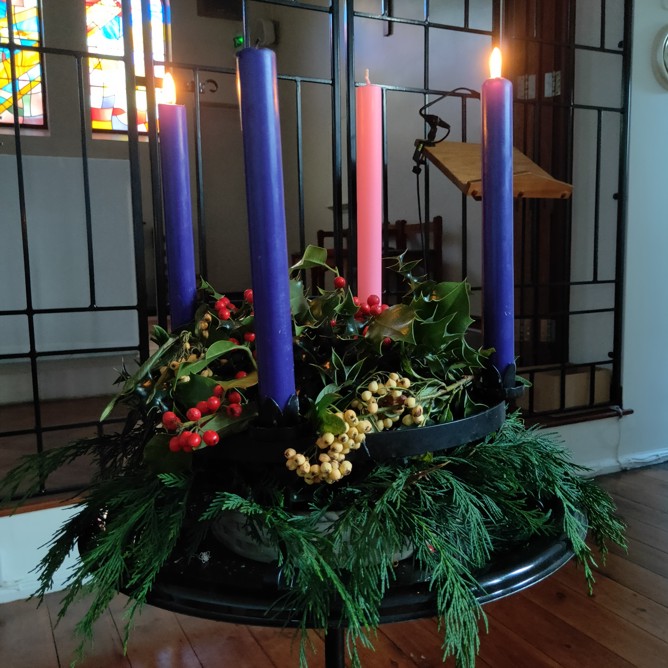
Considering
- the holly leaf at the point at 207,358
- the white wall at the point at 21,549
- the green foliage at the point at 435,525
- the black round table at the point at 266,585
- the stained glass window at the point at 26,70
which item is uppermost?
the stained glass window at the point at 26,70

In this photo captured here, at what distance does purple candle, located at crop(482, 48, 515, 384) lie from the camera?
0.45 m

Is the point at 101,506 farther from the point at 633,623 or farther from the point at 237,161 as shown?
the point at 237,161

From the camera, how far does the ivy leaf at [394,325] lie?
1.27 ft

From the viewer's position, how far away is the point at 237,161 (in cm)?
557

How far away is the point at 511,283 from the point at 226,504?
10.3 inches

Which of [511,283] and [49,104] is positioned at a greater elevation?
[49,104]

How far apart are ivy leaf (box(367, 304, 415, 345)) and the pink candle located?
168 millimetres

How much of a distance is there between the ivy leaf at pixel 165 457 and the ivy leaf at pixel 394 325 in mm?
139

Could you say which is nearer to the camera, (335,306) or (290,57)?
(335,306)

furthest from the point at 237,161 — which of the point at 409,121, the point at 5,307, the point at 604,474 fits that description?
the point at 604,474

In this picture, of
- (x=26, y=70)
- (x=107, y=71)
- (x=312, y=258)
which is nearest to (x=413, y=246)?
(x=26, y=70)

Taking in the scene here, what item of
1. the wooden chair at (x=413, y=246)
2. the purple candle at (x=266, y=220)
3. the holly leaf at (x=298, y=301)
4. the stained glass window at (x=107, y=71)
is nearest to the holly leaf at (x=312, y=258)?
the holly leaf at (x=298, y=301)

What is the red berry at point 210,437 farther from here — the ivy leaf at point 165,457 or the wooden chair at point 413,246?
the wooden chair at point 413,246

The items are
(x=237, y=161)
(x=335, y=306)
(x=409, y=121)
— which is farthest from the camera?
(x=237, y=161)
